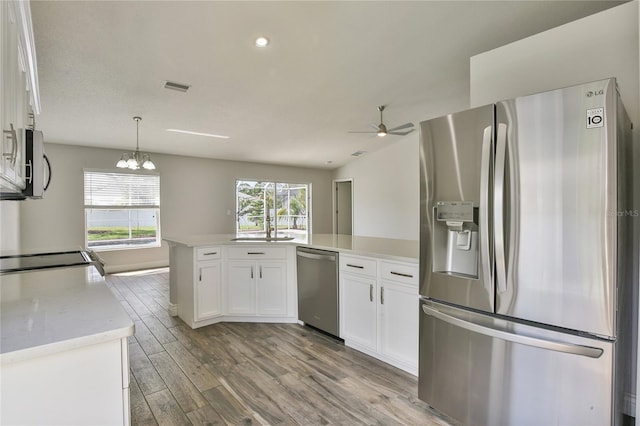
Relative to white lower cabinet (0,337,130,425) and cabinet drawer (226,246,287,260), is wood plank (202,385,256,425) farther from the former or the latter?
cabinet drawer (226,246,287,260)

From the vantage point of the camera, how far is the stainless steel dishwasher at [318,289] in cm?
293

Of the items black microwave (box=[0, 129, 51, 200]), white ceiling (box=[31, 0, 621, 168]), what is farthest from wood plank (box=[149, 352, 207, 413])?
white ceiling (box=[31, 0, 621, 168])

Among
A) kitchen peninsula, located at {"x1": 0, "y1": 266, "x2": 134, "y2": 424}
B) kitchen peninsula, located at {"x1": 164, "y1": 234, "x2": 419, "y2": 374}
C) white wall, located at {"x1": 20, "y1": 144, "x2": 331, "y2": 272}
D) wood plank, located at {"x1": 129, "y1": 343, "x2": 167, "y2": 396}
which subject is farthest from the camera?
white wall, located at {"x1": 20, "y1": 144, "x2": 331, "y2": 272}

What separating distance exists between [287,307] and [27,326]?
2.53m

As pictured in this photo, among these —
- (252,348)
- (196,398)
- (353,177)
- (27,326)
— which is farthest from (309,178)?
(27,326)

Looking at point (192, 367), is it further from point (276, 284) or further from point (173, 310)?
point (173, 310)

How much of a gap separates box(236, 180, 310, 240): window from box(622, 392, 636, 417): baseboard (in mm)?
6232

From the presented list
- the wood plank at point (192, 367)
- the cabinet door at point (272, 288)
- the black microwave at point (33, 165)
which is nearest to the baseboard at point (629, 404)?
the wood plank at point (192, 367)

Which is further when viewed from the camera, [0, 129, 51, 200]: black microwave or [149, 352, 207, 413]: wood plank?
[149, 352, 207, 413]: wood plank

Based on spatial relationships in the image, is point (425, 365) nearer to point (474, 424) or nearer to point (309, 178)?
point (474, 424)

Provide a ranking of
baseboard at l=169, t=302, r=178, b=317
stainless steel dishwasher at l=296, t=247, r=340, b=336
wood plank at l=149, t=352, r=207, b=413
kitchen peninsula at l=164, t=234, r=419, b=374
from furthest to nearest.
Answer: baseboard at l=169, t=302, r=178, b=317 → stainless steel dishwasher at l=296, t=247, r=340, b=336 → kitchen peninsula at l=164, t=234, r=419, b=374 → wood plank at l=149, t=352, r=207, b=413

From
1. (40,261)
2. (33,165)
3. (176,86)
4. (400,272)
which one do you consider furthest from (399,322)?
(176,86)

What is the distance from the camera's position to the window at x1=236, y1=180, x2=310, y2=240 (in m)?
7.82

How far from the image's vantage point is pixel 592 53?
1.92 metres
